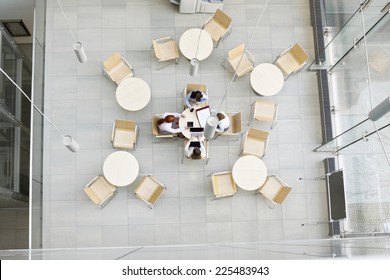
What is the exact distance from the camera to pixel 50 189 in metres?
8.20

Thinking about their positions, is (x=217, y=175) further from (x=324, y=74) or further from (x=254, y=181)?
(x=324, y=74)

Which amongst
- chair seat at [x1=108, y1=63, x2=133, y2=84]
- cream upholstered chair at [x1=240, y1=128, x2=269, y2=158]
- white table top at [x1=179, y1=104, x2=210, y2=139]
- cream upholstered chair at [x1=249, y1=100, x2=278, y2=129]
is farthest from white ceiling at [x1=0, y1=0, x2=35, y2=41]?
cream upholstered chair at [x1=240, y1=128, x2=269, y2=158]

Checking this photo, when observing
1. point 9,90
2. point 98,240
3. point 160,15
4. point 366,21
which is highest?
point 160,15

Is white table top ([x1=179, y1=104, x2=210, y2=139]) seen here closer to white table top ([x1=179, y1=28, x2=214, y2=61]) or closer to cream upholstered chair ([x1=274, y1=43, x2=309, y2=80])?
white table top ([x1=179, y1=28, x2=214, y2=61])

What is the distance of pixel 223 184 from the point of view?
8070mm

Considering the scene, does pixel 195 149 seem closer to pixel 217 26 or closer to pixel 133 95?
pixel 133 95

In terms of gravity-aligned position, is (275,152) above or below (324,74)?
below

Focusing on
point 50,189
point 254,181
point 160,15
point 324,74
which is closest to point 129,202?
point 50,189

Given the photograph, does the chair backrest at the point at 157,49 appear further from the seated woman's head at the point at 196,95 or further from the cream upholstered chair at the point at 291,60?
the cream upholstered chair at the point at 291,60

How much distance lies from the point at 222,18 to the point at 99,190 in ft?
12.6

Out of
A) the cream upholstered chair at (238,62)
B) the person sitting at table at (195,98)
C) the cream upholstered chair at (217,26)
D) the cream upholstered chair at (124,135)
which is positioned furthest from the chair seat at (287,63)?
the cream upholstered chair at (124,135)

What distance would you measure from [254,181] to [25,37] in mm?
6192

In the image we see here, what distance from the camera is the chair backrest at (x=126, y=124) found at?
26.2 feet

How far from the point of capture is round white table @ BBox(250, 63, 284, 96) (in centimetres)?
830
